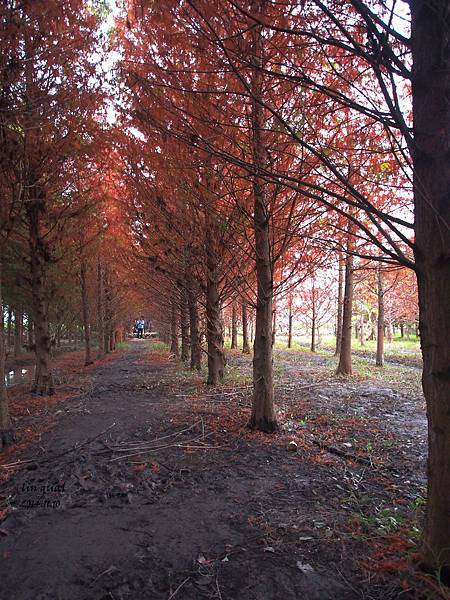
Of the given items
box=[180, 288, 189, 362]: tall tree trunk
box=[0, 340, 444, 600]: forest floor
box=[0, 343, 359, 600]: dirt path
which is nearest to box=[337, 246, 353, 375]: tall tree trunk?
box=[180, 288, 189, 362]: tall tree trunk

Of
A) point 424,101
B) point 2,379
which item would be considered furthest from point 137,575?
point 2,379

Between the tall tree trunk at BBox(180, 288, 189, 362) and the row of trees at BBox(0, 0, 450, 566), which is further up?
the row of trees at BBox(0, 0, 450, 566)

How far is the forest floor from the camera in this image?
7.50ft

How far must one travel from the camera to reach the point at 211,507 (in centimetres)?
Answer: 326

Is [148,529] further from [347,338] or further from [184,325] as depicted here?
[184,325]

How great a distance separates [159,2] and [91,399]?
7.12m

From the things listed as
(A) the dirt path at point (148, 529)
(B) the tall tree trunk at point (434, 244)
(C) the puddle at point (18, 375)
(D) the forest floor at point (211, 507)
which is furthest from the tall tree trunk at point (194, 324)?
(B) the tall tree trunk at point (434, 244)

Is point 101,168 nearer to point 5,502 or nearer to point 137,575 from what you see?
point 5,502

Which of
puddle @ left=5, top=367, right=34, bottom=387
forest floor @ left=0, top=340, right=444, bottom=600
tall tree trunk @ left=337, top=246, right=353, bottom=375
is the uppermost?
tall tree trunk @ left=337, top=246, right=353, bottom=375

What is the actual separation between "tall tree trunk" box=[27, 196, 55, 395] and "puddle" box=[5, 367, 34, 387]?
4.94 meters

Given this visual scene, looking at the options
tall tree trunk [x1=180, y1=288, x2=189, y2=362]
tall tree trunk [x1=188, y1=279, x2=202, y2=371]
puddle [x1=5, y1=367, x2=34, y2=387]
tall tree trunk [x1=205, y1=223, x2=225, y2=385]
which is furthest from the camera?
puddle [x1=5, y1=367, x2=34, y2=387]

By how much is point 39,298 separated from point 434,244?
8597mm

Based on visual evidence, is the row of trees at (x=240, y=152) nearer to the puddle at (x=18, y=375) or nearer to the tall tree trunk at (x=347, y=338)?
the tall tree trunk at (x=347, y=338)

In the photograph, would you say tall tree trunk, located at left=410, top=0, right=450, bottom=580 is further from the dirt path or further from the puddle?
the puddle
